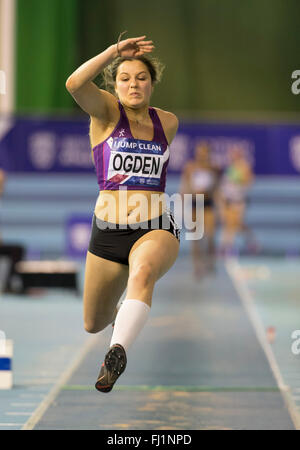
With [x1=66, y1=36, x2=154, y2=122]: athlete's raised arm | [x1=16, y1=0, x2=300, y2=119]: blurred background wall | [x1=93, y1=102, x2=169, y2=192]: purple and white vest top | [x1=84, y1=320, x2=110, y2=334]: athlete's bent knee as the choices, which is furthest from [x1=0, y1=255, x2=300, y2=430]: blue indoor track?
[x1=16, y1=0, x2=300, y2=119]: blurred background wall

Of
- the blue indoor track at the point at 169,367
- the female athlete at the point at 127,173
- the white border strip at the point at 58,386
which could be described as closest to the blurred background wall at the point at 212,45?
the blue indoor track at the point at 169,367

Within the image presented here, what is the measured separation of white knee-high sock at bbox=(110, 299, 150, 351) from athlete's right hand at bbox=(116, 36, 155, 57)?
1.23 metres

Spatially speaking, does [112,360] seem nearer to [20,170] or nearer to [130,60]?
[130,60]

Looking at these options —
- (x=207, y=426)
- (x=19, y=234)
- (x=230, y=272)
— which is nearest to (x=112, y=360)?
(x=207, y=426)

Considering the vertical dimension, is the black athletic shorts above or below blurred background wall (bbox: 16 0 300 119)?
below

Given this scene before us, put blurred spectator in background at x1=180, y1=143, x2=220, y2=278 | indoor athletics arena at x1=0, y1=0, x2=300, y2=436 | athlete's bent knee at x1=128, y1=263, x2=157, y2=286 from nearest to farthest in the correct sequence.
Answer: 1. athlete's bent knee at x1=128, y1=263, x2=157, y2=286
2. indoor athletics arena at x1=0, y1=0, x2=300, y2=436
3. blurred spectator in background at x1=180, y1=143, x2=220, y2=278

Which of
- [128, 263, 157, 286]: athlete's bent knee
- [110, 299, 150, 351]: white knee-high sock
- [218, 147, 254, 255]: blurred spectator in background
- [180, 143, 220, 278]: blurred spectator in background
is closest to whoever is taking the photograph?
[110, 299, 150, 351]: white knee-high sock

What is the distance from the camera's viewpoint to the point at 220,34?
22.2 metres

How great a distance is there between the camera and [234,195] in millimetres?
17703

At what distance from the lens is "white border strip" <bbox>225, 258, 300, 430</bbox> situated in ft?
17.6

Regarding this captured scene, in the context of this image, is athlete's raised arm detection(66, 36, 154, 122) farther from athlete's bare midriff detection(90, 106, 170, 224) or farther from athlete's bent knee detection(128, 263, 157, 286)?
athlete's bent knee detection(128, 263, 157, 286)

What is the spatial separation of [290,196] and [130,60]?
14.4 m

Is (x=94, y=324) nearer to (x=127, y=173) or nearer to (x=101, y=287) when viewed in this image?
(x=101, y=287)

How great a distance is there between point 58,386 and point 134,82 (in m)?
2.30
